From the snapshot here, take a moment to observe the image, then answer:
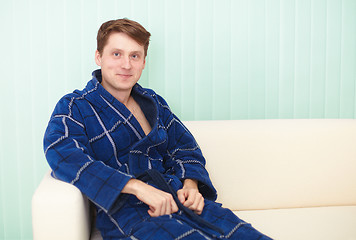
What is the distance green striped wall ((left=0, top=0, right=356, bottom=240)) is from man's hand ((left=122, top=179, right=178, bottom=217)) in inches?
34.4

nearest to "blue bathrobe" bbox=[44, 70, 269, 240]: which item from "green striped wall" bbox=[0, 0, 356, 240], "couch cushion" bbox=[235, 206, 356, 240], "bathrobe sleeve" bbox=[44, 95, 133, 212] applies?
"bathrobe sleeve" bbox=[44, 95, 133, 212]

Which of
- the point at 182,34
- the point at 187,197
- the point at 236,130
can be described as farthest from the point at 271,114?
the point at 187,197

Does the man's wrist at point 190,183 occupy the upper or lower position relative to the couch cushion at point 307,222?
upper

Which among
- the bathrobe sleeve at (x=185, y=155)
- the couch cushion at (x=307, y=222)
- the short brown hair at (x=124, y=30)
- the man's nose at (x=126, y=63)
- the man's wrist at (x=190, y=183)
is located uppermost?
the short brown hair at (x=124, y=30)

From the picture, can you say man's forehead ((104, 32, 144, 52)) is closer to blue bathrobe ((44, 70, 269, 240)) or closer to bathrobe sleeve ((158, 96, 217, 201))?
blue bathrobe ((44, 70, 269, 240))

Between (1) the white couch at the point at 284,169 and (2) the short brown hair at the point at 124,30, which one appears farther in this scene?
(1) the white couch at the point at 284,169

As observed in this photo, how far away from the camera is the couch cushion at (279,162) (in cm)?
171

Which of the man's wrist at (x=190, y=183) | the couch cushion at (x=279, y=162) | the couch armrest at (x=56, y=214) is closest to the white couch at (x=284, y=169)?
the couch cushion at (x=279, y=162)

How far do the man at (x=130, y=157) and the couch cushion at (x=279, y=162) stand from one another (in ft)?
0.65

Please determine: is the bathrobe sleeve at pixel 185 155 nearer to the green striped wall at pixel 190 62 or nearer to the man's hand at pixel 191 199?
the man's hand at pixel 191 199

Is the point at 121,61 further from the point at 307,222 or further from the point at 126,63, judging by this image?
the point at 307,222

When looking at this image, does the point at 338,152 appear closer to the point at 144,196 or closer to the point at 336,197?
the point at 336,197

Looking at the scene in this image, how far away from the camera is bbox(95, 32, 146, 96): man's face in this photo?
146 cm

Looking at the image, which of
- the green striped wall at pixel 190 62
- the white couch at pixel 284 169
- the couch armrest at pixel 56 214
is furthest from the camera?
the green striped wall at pixel 190 62
